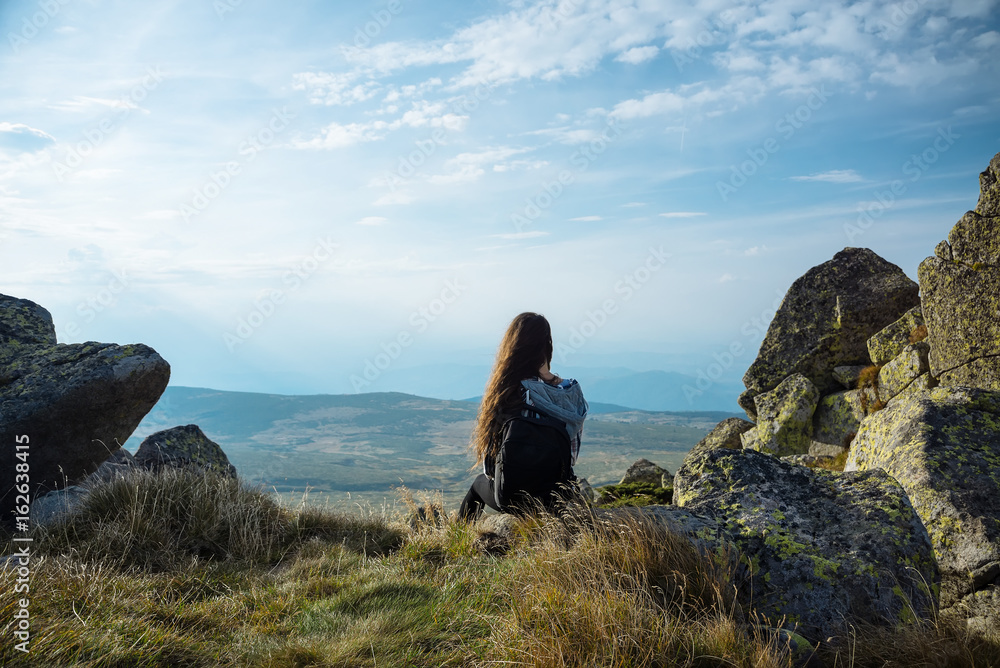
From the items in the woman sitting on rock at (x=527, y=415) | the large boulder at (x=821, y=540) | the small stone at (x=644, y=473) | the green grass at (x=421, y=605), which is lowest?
the small stone at (x=644, y=473)

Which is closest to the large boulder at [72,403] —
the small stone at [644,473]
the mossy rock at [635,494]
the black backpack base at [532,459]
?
the black backpack base at [532,459]

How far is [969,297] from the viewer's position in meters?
10.5

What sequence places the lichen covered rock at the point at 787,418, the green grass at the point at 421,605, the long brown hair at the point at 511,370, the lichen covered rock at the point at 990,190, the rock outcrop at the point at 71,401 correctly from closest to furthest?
the green grass at the point at 421,605 → the long brown hair at the point at 511,370 → the rock outcrop at the point at 71,401 → the lichen covered rock at the point at 990,190 → the lichen covered rock at the point at 787,418

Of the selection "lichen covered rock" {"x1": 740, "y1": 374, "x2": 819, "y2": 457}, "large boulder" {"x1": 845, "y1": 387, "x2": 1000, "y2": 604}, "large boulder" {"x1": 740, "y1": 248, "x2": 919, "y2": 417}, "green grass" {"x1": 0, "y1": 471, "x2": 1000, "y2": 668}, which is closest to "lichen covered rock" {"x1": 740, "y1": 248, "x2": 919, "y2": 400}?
"large boulder" {"x1": 740, "y1": 248, "x2": 919, "y2": 417}

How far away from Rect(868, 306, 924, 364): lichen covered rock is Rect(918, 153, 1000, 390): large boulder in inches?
71.1

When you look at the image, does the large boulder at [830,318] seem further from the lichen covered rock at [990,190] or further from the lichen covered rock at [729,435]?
the lichen covered rock at [990,190]

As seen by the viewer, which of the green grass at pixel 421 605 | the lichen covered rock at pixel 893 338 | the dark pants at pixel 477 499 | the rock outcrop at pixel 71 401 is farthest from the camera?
the lichen covered rock at pixel 893 338

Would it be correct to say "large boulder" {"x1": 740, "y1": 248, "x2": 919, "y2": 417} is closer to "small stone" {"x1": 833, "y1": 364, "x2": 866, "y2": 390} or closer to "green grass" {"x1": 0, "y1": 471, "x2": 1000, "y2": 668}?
"small stone" {"x1": 833, "y1": 364, "x2": 866, "y2": 390}

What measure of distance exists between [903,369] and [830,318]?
340 cm

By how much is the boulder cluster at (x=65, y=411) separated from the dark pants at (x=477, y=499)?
4864 mm

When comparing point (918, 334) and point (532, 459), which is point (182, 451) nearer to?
point (532, 459)

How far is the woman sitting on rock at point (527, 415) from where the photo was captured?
643 cm

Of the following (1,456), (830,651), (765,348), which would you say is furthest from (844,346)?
(1,456)

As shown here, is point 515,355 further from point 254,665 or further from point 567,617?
point 254,665
